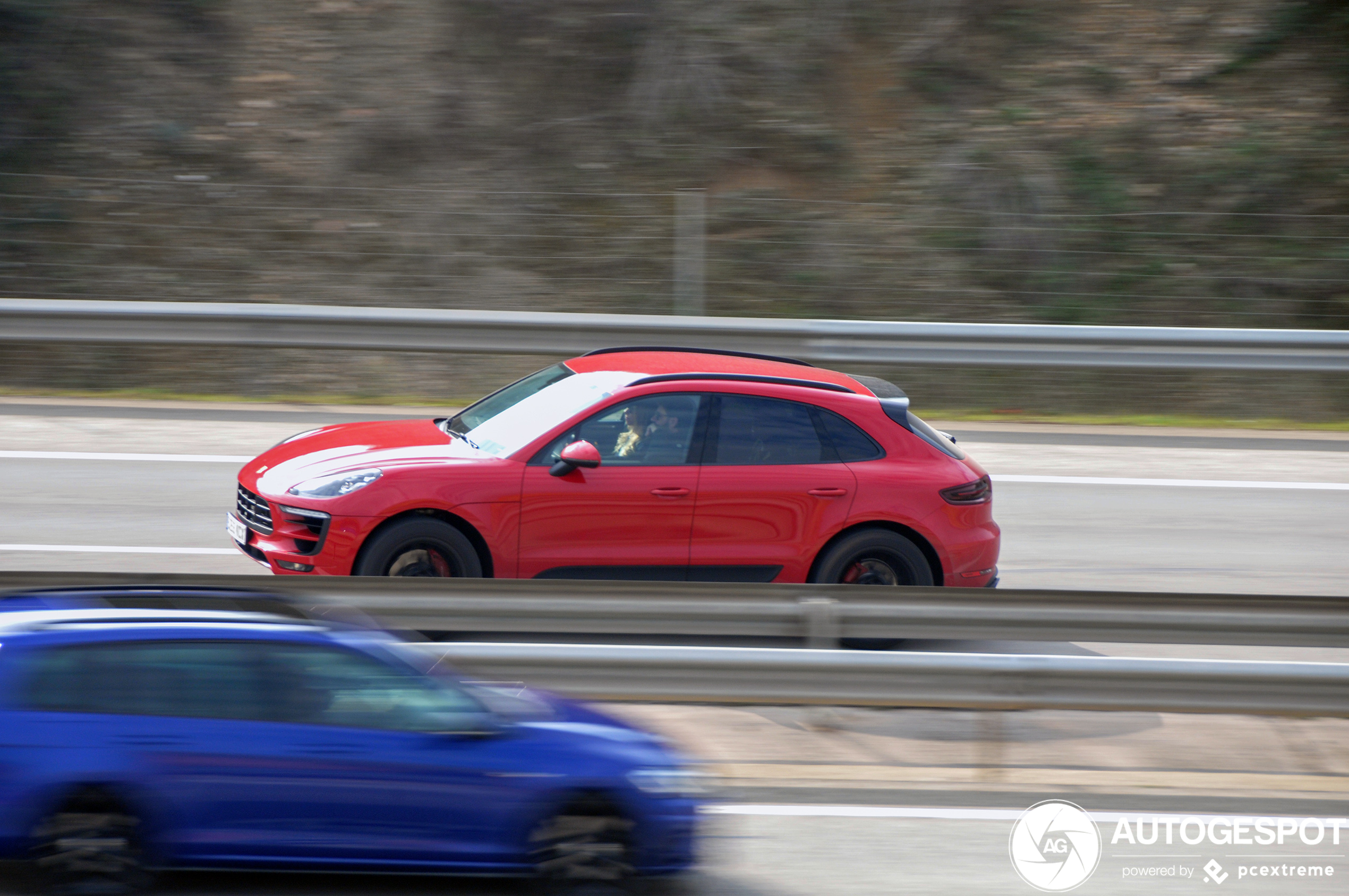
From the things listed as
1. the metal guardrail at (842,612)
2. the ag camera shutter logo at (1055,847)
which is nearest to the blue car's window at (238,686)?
the metal guardrail at (842,612)

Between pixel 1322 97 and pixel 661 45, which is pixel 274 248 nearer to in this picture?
pixel 661 45

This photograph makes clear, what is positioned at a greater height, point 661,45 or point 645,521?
point 661,45

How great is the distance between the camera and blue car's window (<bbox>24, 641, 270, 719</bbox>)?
4.48m

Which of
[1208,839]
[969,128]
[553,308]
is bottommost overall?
[1208,839]

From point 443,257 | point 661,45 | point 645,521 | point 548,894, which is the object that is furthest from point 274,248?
point 548,894

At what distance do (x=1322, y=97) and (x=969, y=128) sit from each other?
4.28m

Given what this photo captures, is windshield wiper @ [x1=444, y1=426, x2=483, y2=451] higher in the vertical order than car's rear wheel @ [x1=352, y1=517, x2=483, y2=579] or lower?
higher

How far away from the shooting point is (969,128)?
1519cm

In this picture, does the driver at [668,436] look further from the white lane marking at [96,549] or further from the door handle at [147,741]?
the door handle at [147,741]

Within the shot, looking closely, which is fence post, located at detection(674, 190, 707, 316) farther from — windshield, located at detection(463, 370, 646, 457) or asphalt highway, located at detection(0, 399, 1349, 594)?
windshield, located at detection(463, 370, 646, 457)

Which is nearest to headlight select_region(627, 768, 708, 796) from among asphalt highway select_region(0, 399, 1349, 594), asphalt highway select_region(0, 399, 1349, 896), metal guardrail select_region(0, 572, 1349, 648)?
asphalt highway select_region(0, 399, 1349, 896)

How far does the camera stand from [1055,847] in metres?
5.29

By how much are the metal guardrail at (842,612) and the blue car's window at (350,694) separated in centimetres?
173

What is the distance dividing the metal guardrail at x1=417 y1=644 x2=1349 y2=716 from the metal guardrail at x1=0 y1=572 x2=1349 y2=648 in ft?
1.50
